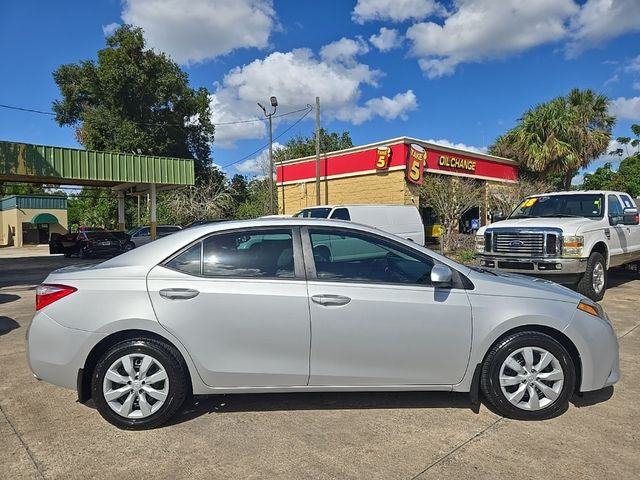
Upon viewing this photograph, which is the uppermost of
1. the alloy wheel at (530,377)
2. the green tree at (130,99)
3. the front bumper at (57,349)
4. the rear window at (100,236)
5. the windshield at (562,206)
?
the green tree at (130,99)

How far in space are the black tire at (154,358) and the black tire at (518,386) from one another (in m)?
2.33

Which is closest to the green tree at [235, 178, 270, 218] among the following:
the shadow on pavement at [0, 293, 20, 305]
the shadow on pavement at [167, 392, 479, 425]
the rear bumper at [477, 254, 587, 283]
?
the shadow on pavement at [0, 293, 20, 305]

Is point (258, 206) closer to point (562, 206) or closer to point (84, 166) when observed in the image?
point (84, 166)

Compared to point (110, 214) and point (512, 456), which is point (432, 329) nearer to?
point (512, 456)

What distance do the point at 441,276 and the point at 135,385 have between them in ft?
7.94

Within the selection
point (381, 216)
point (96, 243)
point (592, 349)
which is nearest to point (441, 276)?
point (592, 349)

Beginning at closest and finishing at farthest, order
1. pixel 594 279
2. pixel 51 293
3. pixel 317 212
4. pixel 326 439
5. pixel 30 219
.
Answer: pixel 326 439 → pixel 51 293 → pixel 594 279 → pixel 317 212 → pixel 30 219

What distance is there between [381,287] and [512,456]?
1.42 meters

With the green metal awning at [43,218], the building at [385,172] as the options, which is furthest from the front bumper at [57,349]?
the green metal awning at [43,218]

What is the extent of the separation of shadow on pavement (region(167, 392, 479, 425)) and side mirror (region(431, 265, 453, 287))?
1085 mm

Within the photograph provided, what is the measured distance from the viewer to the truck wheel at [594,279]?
804cm

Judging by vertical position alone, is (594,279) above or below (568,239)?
below

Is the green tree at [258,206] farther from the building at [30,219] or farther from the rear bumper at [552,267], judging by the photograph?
the rear bumper at [552,267]

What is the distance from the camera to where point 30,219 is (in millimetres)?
44156
